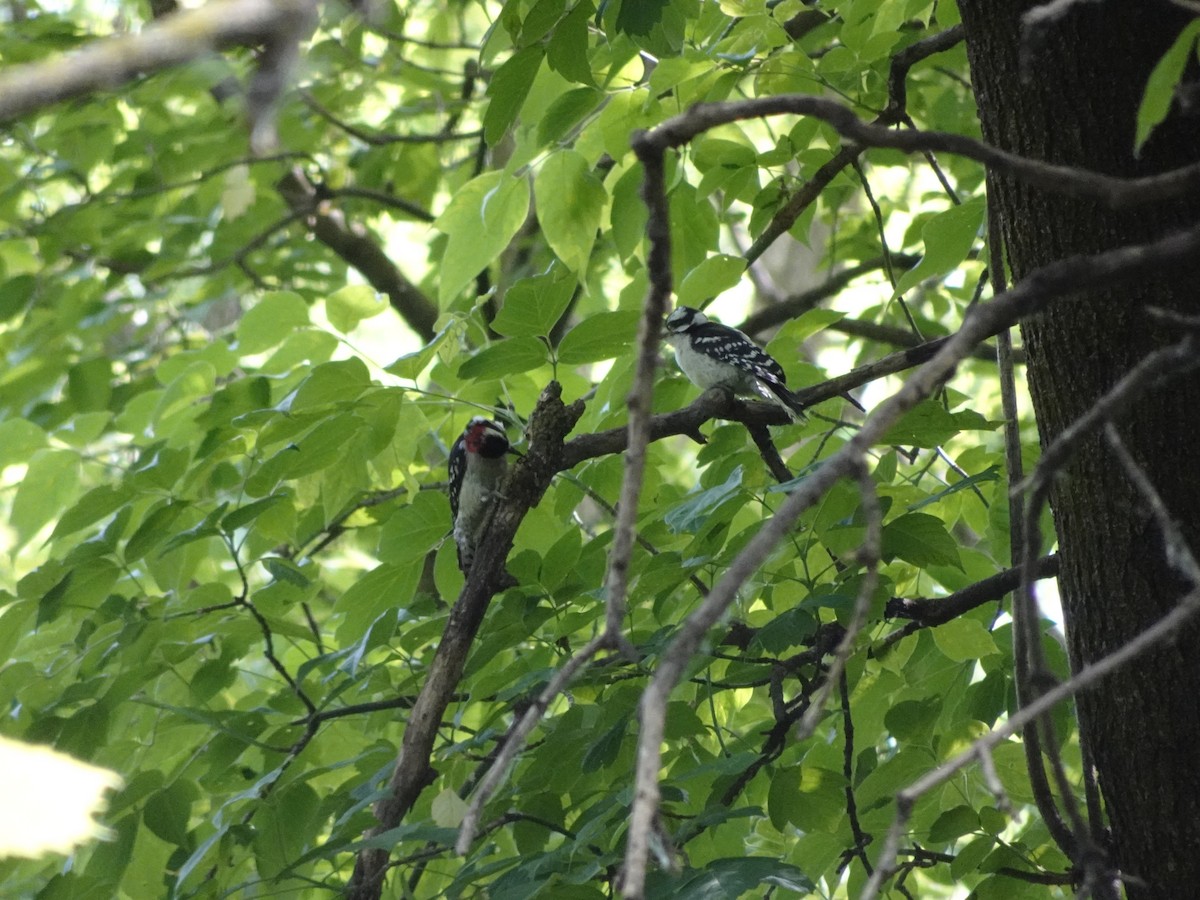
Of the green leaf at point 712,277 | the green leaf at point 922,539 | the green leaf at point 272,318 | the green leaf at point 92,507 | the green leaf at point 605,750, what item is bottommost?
the green leaf at point 605,750

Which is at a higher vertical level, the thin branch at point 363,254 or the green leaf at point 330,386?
the thin branch at point 363,254

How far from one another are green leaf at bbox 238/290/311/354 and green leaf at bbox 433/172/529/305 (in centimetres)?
72

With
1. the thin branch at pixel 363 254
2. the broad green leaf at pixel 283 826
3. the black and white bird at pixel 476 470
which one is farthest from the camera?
the thin branch at pixel 363 254

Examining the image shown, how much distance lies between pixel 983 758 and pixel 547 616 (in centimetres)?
163

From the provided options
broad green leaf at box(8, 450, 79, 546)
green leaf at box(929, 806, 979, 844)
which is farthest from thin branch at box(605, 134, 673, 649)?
broad green leaf at box(8, 450, 79, 546)

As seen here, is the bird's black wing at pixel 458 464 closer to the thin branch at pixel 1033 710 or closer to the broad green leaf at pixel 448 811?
the broad green leaf at pixel 448 811

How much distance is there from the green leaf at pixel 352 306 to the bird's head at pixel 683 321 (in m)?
2.47

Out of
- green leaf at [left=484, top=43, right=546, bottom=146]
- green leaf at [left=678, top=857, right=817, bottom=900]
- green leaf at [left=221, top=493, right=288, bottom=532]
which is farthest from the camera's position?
green leaf at [left=221, top=493, right=288, bottom=532]

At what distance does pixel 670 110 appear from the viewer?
304cm

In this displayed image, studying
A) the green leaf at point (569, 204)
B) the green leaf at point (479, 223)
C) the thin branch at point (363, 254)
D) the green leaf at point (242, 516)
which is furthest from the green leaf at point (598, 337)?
the thin branch at point (363, 254)

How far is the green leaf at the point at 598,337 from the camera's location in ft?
8.81

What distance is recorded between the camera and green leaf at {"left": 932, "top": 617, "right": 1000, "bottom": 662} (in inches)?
106

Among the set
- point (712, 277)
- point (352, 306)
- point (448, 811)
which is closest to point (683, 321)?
point (352, 306)

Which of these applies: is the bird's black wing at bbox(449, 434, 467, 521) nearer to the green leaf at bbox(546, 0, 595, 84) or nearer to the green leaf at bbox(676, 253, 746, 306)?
the green leaf at bbox(676, 253, 746, 306)
